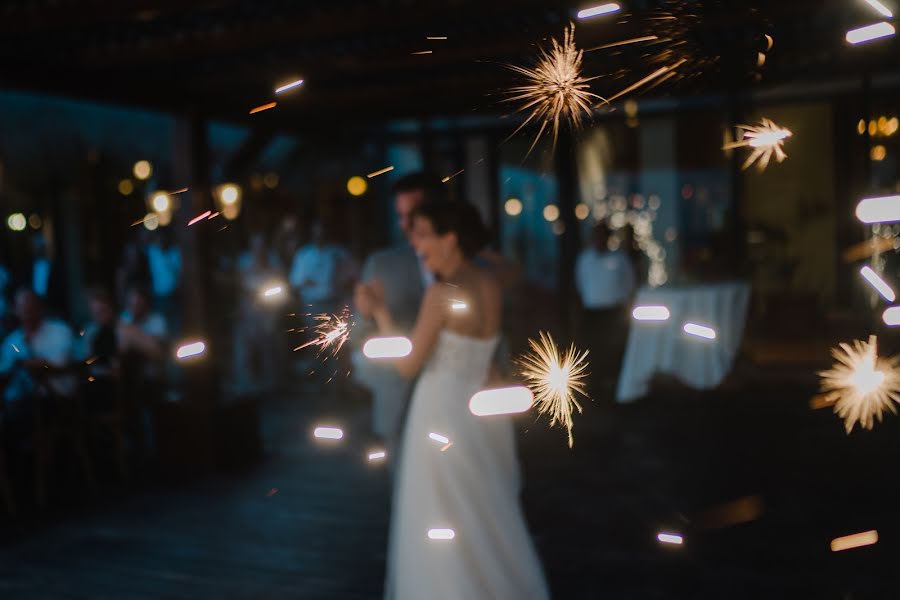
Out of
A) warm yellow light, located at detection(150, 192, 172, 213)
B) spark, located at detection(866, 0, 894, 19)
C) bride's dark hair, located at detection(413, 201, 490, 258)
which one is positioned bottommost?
bride's dark hair, located at detection(413, 201, 490, 258)

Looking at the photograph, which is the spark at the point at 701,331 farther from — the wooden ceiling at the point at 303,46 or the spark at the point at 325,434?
the spark at the point at 325,434

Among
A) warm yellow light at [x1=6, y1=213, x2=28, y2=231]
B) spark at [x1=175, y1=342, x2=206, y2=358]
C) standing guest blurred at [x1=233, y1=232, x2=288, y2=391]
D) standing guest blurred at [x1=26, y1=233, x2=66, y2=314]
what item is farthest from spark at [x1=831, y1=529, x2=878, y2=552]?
warm yellow light at [x1=6, y1=213, x2=28, y2=231]

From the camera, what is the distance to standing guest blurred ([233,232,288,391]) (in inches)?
292

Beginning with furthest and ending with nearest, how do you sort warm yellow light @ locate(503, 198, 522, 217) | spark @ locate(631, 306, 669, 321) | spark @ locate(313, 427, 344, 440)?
1. warm yellow light @ locate(503, 198, 522, 217)
2. spark @ locate(631, 306, 669, 321)
3. spark @ locate(313, 427, 344, 440)

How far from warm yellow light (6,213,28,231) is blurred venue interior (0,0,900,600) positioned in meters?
0.03

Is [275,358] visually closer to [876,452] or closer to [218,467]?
[218,467]

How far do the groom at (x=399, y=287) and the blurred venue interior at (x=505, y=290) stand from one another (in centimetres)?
20

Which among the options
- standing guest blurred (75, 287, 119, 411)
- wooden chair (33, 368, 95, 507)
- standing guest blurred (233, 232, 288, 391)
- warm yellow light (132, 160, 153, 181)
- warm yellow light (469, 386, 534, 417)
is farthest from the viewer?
warm yellow light (132, 160, 153, 181)

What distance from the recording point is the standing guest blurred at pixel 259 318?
7406mm

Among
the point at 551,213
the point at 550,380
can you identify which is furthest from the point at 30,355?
the point at 551,213

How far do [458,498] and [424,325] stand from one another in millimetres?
573

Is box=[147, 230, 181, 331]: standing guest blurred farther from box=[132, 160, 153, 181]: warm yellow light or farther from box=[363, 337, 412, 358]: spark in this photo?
box=[363, 337, 412, 358]: spark

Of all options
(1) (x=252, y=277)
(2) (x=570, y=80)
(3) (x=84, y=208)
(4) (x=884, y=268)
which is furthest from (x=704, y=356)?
(3) (x=84, y=208)

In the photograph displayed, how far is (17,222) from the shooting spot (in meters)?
8.97
